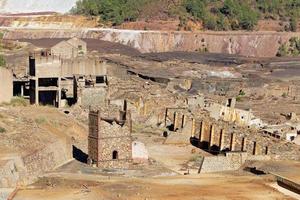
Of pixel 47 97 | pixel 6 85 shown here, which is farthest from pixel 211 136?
pixel 6 85

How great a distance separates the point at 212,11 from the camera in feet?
351

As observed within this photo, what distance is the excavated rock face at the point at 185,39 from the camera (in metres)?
91.9

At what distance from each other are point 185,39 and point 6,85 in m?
56.8

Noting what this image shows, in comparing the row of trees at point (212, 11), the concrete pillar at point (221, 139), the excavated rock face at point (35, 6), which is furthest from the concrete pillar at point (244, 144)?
the excavated rock face at point (35, 6)

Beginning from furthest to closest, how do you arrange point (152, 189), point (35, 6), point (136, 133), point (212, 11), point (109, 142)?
point (35, 6) → point (212, 11) → point (136, 133) → point (109, 142) → point (152, 189)

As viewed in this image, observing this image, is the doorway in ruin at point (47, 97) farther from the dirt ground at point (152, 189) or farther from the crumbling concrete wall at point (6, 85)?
the dirt ground at point (152, 189)

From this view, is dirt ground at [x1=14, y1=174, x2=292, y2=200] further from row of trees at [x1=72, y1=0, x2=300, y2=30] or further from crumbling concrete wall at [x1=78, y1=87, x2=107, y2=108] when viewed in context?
row of trees at [x1=72, y1=0, x2=300, y2=30]

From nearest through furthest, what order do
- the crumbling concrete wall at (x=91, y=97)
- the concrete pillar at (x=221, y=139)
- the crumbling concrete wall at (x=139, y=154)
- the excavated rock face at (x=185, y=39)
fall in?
the crumbling concrete wall at (x=139, y=154), the concrete pillar at (x=221, y=139), the crumbling concrete wall at (x=91, y=97), the excavated rock face at (x=185, y=39)

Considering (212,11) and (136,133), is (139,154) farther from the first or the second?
(212,11)

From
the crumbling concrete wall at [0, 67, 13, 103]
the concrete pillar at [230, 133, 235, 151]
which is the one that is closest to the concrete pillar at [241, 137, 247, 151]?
the concrete pillar at [230, 133, 235, 151]

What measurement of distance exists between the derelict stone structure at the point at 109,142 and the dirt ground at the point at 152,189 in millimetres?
2029

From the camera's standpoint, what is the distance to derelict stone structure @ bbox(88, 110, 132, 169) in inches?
1190

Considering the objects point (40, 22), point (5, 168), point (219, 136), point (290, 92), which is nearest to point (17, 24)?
point (40, 22)

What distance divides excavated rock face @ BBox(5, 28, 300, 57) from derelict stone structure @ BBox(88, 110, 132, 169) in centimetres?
5892
